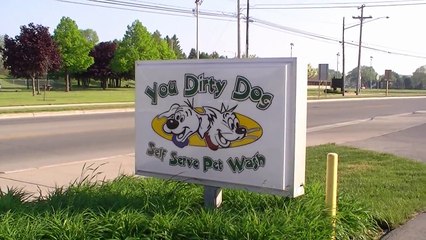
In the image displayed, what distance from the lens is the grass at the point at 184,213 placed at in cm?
414

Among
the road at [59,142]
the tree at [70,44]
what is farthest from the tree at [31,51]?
the road at [59,142]

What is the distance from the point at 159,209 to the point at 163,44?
76.1 metres

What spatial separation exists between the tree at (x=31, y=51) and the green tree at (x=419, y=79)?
132 meters

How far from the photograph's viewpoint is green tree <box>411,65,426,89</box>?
154 meters

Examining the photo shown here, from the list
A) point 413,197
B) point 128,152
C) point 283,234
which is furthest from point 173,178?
point 128,152

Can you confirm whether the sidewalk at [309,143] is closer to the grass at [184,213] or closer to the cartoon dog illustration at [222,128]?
the grass at [184,213]

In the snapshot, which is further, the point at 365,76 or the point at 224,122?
the point at 365,76

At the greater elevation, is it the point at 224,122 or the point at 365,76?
the point at 365,76

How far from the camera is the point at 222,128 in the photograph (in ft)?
16.0

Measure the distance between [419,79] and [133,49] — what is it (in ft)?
379

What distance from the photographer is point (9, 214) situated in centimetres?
455

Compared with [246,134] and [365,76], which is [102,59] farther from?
[365,76]

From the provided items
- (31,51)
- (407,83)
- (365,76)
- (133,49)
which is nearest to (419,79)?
(407,83)

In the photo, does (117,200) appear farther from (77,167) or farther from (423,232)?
(77,167)
